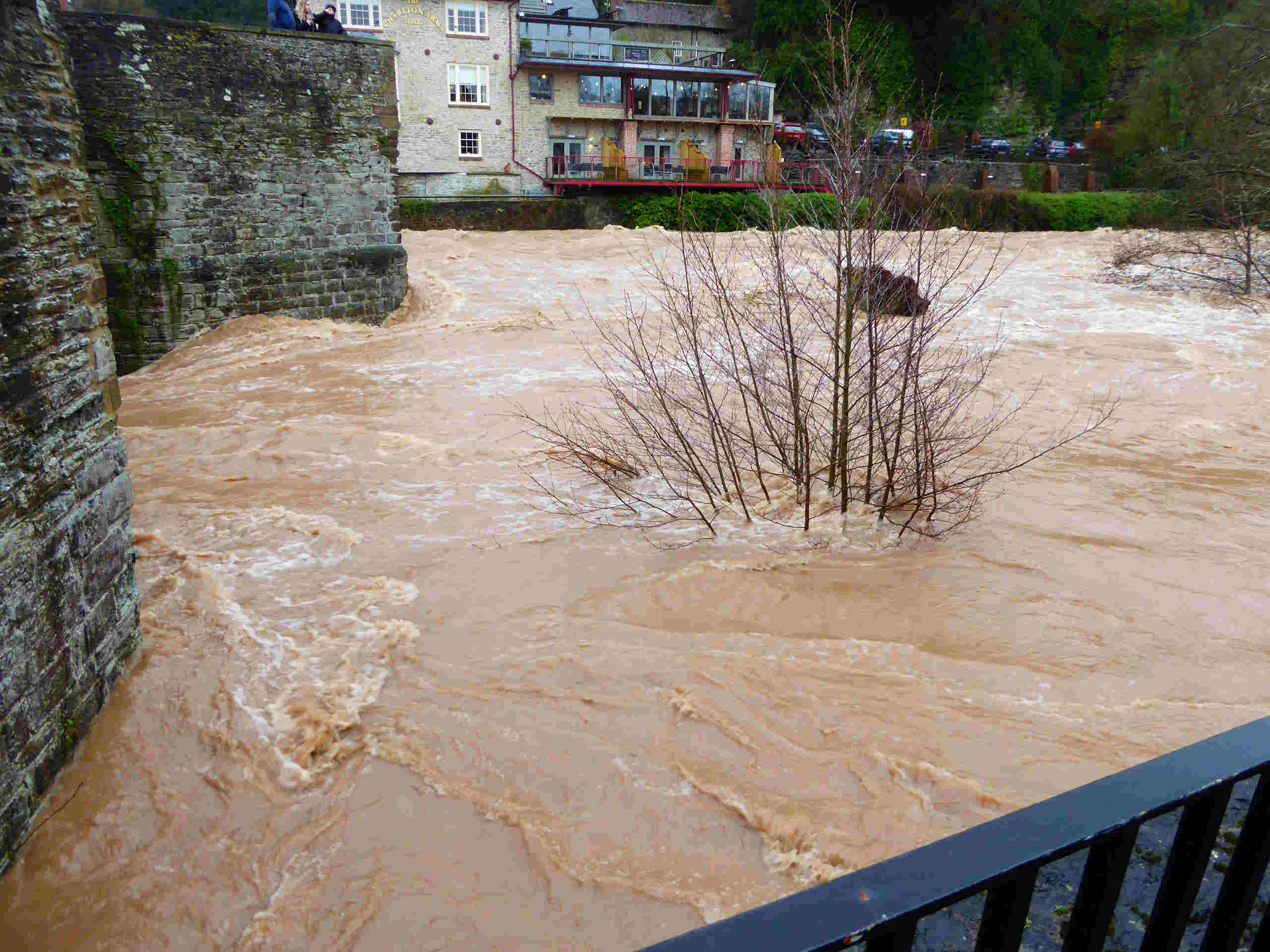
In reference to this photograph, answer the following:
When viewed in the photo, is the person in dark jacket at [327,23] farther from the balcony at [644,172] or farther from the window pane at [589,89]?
the window pane at [589,89]

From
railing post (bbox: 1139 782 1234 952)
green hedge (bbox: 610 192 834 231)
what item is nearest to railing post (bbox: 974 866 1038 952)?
railing post (bbox: 1139 782 1234 952)

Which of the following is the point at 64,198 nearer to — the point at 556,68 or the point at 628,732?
the point at 628,732

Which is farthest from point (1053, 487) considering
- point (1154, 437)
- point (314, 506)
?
point (314, 506)

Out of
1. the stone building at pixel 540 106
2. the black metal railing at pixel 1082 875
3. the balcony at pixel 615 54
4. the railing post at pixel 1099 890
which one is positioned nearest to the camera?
the black metal railing at pixel 1082 875

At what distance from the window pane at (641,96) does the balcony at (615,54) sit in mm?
663

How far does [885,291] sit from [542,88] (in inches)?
1258

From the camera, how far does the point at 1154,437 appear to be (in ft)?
39.6

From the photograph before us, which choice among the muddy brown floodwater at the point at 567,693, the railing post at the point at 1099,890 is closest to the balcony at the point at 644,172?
the muddy brown floodwater at the point at 567,693

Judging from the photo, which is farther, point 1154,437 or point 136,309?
point 136,309

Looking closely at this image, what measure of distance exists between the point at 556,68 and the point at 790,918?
38243 millimetres

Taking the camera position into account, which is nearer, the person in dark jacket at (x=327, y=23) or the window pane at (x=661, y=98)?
the person in dark jacket at (x=327, y=23)

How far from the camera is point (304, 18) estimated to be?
1702 cm

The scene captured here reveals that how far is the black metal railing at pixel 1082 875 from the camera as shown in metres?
1.11

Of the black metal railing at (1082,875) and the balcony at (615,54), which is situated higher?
the balcony at (615,54)
